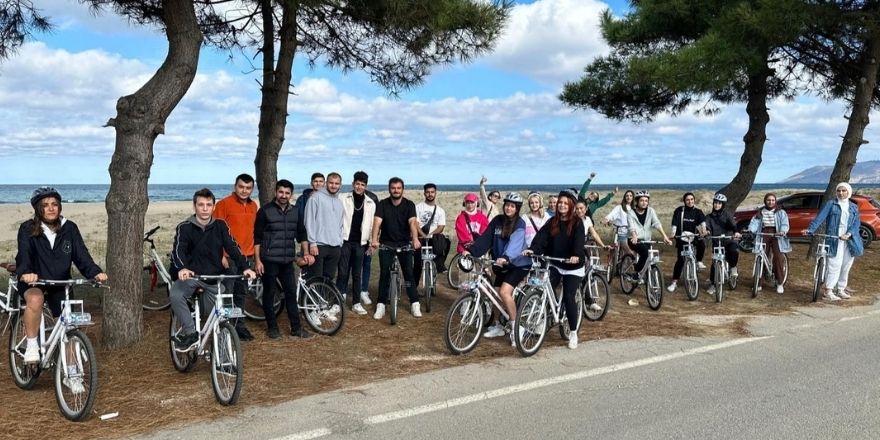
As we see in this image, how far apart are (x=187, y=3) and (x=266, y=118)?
2.85m

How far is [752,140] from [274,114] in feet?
37.8

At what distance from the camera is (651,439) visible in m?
4.36

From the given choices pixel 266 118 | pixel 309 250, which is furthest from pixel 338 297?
pixel 266 118

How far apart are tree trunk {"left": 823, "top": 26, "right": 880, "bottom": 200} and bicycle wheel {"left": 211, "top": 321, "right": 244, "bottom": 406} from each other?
41.6 ft

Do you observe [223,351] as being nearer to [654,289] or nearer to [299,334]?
[299,334]

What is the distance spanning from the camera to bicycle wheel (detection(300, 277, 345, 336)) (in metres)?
7.60

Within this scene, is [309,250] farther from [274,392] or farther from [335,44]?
[335,44]

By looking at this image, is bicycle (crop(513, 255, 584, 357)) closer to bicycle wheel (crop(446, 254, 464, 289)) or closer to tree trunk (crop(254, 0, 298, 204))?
bicycle wheel (crop(446, 254, 464, 289))

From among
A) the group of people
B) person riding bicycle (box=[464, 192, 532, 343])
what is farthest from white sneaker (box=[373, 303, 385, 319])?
person riding bicycle (box=[464, 192, 532, 343])

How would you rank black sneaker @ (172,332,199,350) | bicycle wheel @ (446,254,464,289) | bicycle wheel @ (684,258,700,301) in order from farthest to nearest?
bicycle wheel @ (446,254,464,289) → bicycle wheel @ (684,258,700,301) → black sneaker @ (172,332,199,350)

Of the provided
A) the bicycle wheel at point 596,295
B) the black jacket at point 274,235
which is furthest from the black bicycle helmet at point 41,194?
the bicycle wheel at point 596,295

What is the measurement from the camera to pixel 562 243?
7031 mm

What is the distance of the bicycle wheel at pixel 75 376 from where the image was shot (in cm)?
473

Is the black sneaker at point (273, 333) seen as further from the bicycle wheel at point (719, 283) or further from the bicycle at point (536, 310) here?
the bicycle wheel at point (719, 283)
